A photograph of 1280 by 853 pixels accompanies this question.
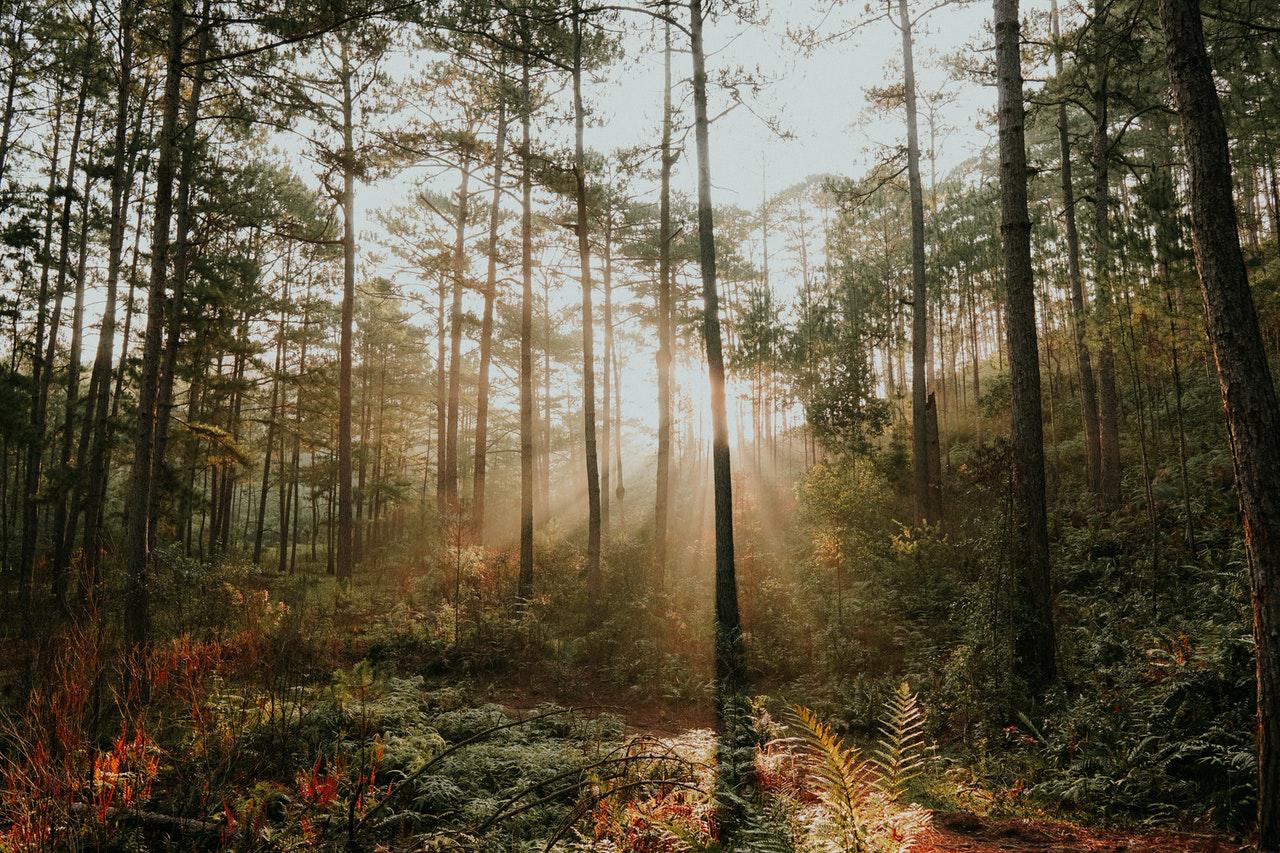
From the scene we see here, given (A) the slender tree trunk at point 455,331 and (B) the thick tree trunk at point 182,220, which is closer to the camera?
(B) the thick tree trunk at point 182,220

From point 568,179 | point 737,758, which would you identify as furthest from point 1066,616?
point 568,179

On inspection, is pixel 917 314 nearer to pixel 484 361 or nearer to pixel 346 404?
pixel 484 361

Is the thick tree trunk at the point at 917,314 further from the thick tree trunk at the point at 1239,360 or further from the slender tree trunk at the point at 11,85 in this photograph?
the slender tree trunk at the point at 11,85

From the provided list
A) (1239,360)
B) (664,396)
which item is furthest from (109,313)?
(1239,360)

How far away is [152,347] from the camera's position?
→ 756 centimetres

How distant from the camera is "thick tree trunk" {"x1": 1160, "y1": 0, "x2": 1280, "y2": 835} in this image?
349 cm

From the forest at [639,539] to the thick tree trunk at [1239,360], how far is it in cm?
2

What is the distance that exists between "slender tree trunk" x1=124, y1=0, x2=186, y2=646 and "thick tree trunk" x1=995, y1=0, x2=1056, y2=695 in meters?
10.3

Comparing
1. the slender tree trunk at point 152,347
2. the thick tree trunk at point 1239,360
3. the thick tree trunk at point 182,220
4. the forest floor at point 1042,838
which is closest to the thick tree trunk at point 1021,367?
the thick tree trunk at point 1239,360

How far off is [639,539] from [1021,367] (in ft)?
44.7

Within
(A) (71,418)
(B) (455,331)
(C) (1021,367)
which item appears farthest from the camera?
(B) (455,331)

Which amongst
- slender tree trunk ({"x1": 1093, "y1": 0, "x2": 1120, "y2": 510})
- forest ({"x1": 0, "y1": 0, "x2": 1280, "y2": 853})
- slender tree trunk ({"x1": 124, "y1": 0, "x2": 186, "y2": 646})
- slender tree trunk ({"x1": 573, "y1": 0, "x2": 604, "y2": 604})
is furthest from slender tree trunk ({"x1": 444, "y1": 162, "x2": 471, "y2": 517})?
slender tree trunk ({"x1": 1093, "y1": 0, "x2": 1120, "y2": 510})

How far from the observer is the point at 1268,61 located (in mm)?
15609

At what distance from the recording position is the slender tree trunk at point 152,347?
23.9 ft
